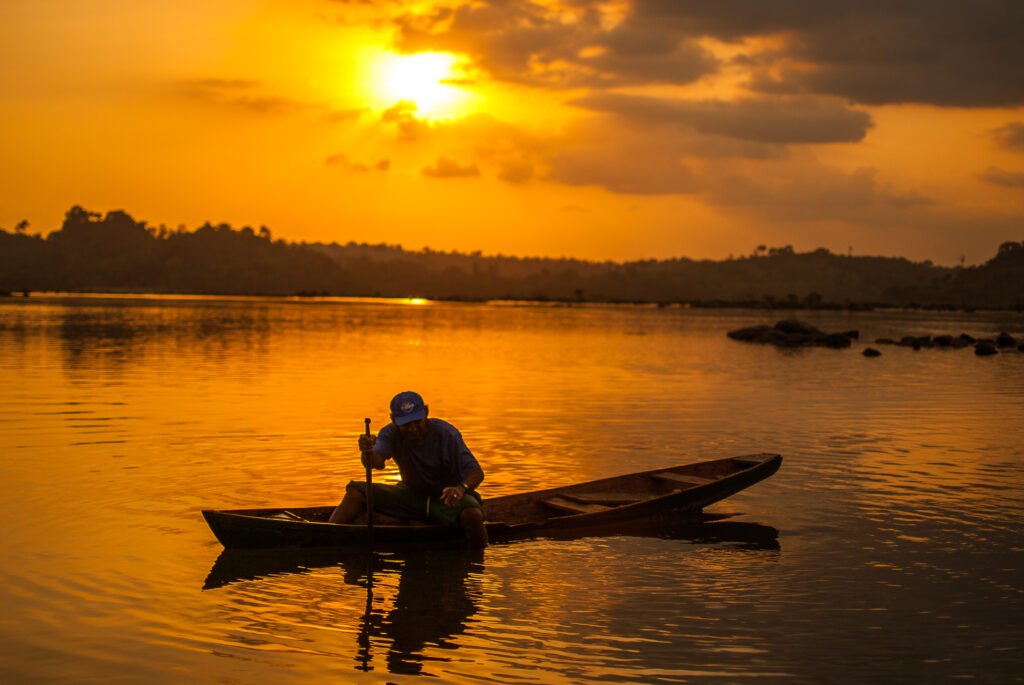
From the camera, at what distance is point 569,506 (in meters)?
15.4

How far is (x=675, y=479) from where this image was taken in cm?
1705

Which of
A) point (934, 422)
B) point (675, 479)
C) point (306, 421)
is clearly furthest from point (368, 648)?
point (934, 422)

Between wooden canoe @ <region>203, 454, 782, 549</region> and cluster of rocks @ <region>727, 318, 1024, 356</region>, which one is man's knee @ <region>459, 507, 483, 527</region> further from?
cluster of rocks @ <region>727, 318, 1024, 356</region>

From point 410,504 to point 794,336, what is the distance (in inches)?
2797

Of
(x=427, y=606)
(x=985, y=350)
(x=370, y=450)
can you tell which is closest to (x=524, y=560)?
(x=427, y=606)

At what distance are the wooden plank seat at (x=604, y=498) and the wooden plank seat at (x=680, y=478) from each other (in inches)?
24.4

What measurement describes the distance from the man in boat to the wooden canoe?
0.21 m

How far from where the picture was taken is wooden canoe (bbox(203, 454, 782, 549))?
13281mm

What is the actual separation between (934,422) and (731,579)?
62.2 feet

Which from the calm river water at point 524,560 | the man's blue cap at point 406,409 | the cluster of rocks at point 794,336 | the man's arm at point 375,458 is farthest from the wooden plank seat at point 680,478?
the cluster of rocks at point 794,336

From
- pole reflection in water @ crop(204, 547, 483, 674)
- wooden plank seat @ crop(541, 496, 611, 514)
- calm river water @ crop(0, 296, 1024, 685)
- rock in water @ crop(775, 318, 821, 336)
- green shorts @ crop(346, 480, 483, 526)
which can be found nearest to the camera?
calm river water @ crop(0, 296, 1024, 685)

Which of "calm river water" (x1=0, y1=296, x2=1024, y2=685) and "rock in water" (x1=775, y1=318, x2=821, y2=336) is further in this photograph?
"rock in water" (x1=775, y1=318, x2=821, y2=336)

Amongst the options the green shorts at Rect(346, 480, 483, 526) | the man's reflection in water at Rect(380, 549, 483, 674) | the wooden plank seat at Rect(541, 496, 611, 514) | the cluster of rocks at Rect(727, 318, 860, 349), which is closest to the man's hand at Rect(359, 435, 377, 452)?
the green shorts at Rect(346, 480, 483, 526)

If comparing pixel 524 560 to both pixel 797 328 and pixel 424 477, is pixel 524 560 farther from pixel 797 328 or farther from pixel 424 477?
pixel 797 328
